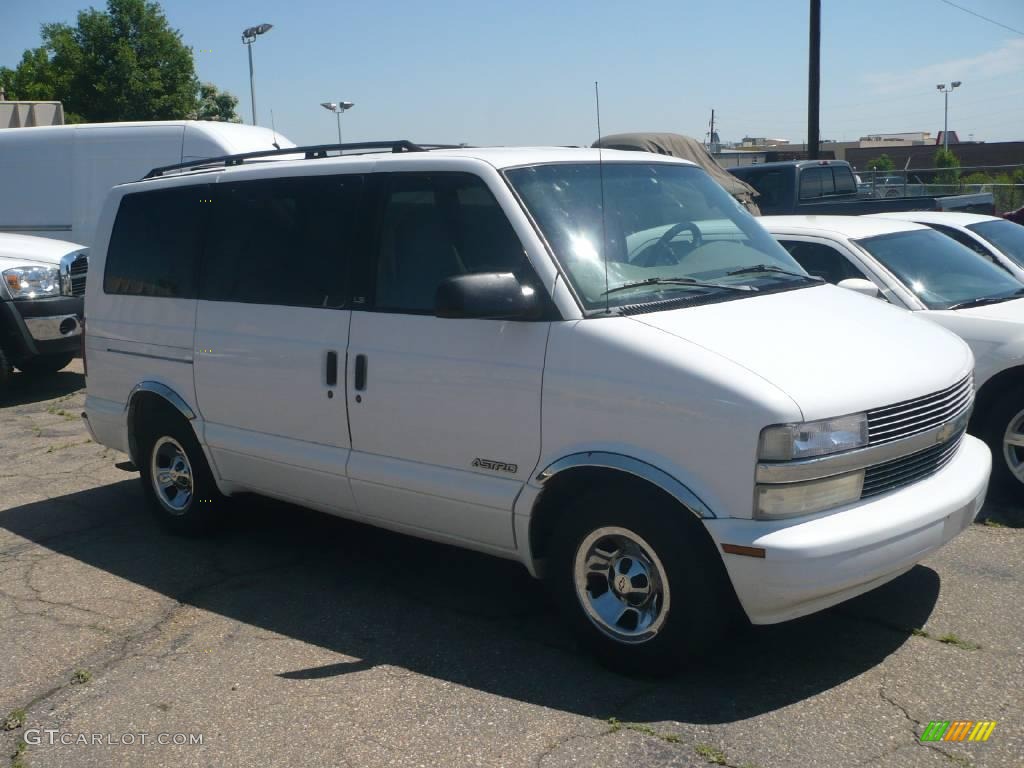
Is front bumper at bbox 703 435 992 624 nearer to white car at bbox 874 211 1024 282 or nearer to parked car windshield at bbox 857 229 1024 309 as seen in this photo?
parked car windshield at bbox 857 229 1024 309

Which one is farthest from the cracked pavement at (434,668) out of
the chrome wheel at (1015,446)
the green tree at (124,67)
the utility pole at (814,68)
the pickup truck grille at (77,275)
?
the green tree at (124,67)

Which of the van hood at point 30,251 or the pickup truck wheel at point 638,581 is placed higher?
the van hood at point 30,251

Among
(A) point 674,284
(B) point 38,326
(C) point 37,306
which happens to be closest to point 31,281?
(C) point 37,306

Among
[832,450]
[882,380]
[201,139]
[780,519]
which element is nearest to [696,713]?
[780,519]

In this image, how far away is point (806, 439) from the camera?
3.63m

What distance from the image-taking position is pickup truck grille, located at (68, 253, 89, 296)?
10.7m

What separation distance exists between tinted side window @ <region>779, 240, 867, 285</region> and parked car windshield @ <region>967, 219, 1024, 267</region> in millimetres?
2304

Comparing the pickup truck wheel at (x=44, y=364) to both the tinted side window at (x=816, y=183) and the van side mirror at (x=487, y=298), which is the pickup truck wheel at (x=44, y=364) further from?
the tinted side window at (x=816, y=183)

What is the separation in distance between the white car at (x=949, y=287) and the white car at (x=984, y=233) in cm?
90

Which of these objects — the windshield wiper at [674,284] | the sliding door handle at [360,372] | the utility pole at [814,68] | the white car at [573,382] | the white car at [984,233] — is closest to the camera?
the white car at [573,382]

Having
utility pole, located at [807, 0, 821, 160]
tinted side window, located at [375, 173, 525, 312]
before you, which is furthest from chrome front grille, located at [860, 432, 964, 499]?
utility pole, located at [807, 0, 821, 160]

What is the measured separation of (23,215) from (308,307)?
10.3 meters

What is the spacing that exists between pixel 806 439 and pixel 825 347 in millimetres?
549

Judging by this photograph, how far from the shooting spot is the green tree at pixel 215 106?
147ft
